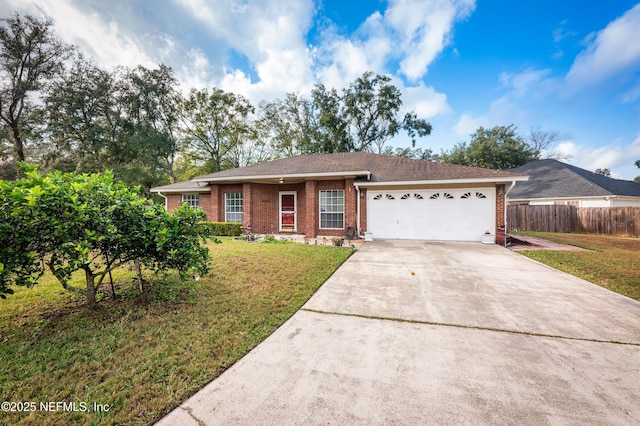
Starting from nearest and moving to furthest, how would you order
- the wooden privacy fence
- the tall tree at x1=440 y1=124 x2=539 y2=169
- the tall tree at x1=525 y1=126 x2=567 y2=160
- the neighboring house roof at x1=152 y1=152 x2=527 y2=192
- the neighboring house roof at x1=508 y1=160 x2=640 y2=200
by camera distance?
the neighboring house roof at x1=152 y1=152 x2=527 y2=192 → the wooden privacy fence → the neighboring house roof at x1=508 y1=160 x2=640 y2=200 → the tall tree at x1=440 y1=124 x2=539 y2=169 → the tall tree at x1=525 y1=126 x2=567 y2=160

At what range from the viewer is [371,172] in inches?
475

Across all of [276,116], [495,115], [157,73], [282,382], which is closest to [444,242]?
[282,382]

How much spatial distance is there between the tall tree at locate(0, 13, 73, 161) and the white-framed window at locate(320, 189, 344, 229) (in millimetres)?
23058

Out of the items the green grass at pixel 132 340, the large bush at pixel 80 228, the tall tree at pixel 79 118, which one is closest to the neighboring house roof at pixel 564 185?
the green grass at pixel 132 340

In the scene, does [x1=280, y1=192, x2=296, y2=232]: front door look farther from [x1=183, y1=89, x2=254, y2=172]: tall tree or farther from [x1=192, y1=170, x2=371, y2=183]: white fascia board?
[x1=183, y1=89, x2=254, y2=172]: tall tree

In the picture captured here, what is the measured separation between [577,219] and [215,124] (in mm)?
32358

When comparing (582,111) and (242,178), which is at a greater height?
(582,111)

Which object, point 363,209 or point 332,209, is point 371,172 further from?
point 332,209

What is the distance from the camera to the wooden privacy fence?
12.7 metres

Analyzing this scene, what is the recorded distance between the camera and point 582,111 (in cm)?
1936

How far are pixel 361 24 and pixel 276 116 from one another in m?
16.4

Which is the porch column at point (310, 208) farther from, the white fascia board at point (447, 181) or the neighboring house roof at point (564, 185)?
the neighboring house roof at point (564, 185)

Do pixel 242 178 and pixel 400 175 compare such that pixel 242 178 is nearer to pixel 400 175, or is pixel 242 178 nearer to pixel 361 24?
pixel 400 175

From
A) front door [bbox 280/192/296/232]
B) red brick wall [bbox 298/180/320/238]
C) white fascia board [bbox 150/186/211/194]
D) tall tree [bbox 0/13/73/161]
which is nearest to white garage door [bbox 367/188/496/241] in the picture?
red brick wall [bbox 298/180/320/238]
